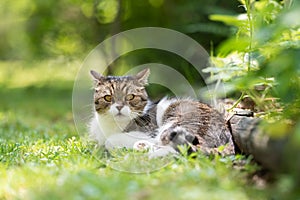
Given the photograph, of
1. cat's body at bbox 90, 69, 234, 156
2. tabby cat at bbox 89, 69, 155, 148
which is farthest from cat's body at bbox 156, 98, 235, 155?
tabby cat at bbox 89, 69, 155, 148

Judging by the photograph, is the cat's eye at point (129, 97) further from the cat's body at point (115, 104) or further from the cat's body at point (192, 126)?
the cat's body at point (192, 126)

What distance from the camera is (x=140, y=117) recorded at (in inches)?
150

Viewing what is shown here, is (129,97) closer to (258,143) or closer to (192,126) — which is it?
(192,126)

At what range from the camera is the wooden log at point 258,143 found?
8.10ft

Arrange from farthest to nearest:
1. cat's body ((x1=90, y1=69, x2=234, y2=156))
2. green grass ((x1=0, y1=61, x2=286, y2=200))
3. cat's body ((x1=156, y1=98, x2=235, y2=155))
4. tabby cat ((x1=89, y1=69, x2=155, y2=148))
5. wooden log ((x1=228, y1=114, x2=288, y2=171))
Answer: tabby cat ((x1=89, y1=69, x2=155, y2=148)) → cat's body ((x1=90, y1=69, x2=234, y2=156)) → cat's body ((x1=156, y1=98, x2=235, y2=155)) → wooden log ((x1=228, y1=114, x2=288, y2=171)) → green grass ((x1=0, y1=61, x2=286, y2=200))

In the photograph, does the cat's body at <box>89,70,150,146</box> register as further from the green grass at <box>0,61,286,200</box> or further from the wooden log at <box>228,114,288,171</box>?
the wooden log at <box>228,114,288,171</box>

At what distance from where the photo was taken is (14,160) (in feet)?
11.1

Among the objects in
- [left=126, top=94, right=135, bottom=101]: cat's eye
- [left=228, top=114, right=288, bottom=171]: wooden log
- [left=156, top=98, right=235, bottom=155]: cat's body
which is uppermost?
[left=228, top=114, right=288, bottom=171]: wooden log

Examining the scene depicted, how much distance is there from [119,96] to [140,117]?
0.22 metres

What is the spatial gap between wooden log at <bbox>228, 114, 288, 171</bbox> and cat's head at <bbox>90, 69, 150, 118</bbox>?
0.76 m

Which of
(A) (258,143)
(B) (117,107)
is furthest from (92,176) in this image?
(B) (117,107)

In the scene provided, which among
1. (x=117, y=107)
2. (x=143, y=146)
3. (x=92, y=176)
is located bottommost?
(x=143, y=146)

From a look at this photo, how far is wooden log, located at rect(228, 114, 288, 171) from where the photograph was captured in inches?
97.2

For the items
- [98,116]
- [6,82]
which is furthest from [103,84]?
[6,82]
